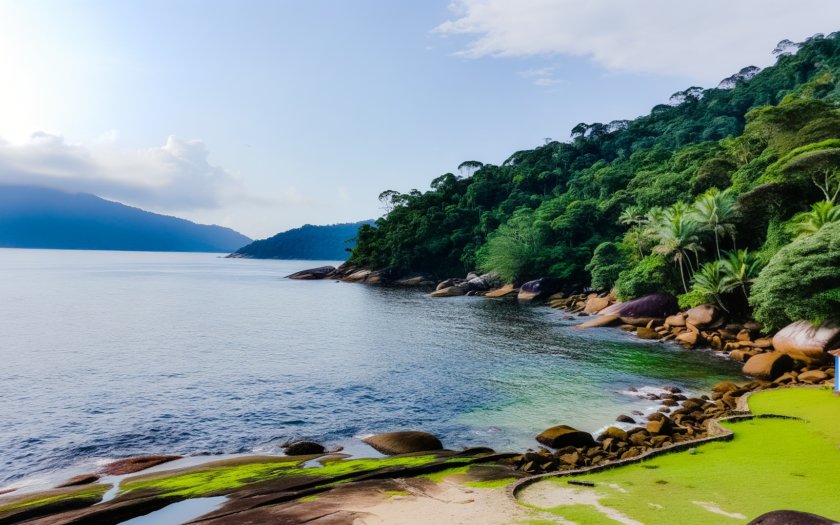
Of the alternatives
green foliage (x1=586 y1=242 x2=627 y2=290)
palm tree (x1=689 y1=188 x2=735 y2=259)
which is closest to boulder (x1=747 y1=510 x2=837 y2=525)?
palm tree (x1=689 y1=188 x2=735 y2=259)

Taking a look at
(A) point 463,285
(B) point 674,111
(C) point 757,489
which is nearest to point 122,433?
(C) point 757,489

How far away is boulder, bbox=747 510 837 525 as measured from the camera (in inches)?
195

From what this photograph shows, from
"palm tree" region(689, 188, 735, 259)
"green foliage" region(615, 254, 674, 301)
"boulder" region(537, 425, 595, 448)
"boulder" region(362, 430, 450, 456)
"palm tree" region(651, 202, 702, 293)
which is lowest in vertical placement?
"boulder" region(362, 430, 450, 456)

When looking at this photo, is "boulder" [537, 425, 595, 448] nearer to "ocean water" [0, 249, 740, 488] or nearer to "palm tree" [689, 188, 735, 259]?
"ocean water" [0, 249, 740, 488]

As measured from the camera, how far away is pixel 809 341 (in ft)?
71.0

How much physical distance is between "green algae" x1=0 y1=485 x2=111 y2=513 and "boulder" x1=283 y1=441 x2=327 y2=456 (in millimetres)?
4578

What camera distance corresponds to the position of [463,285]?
7112 centimetres

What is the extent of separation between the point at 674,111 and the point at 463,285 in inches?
3536

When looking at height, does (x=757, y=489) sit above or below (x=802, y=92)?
below

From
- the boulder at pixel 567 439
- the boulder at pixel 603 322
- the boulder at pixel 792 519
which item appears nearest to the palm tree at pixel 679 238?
the boulder at pixel 603 322

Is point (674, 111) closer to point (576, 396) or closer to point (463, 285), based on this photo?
point (463, 285)

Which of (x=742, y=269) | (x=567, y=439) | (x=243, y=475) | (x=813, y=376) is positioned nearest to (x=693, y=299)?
(x=742, y=269)

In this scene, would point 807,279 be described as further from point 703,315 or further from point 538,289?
point 538,289

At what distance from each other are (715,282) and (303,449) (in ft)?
98.8
